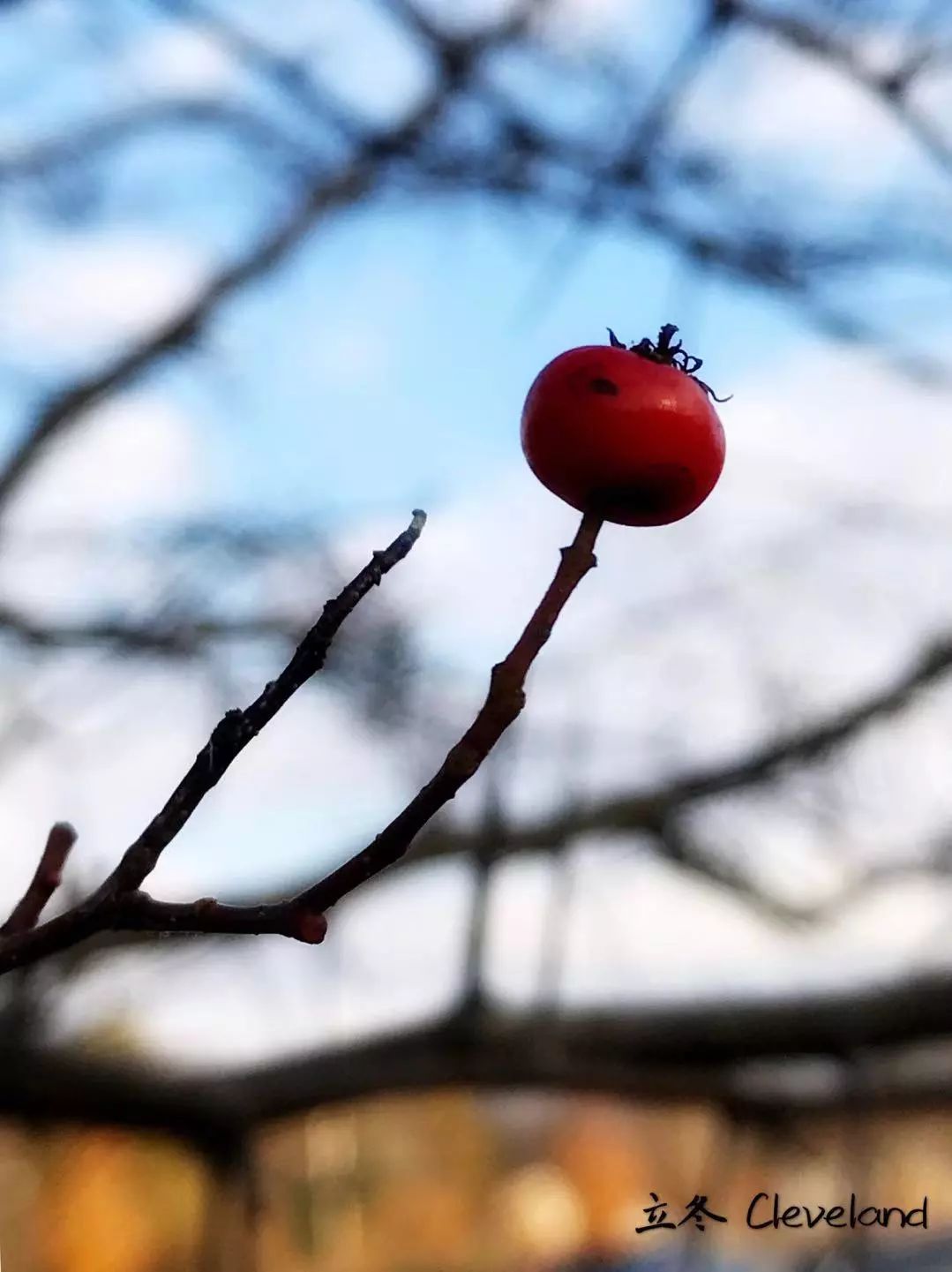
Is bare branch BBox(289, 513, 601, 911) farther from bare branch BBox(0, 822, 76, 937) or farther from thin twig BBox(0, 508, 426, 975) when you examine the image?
bare branch BBox(0, 822, 76, 937)

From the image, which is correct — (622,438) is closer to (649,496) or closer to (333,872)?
(649,496)

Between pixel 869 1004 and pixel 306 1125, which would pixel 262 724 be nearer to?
pixel 869 1004

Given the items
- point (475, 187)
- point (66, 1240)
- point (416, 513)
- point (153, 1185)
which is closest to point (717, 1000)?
point (475, 187)

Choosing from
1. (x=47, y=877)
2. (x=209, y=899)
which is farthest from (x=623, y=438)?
(x=47, y=877)

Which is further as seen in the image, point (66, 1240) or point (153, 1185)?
point (153, 1185)

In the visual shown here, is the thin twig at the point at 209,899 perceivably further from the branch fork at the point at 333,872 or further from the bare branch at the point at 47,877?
the bare branch at the point at 47,877

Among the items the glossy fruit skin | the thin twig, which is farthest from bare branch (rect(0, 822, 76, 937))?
the glossy fruit skin
